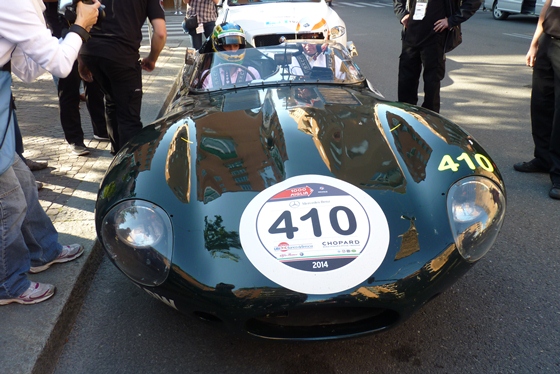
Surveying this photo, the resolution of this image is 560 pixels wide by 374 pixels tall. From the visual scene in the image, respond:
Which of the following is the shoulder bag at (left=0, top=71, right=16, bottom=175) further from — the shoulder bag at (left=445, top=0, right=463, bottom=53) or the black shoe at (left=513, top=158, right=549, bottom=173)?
the shoulder bag at (left=445, top=0, right=463, bottom=53)

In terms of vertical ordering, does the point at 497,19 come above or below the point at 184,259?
below

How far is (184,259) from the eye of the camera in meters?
2.06

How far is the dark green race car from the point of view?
6.50 feet

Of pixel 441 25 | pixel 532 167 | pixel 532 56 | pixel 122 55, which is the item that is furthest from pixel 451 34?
pixel 122 55

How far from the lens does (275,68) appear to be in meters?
3.53

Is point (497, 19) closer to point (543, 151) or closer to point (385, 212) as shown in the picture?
point (543, 151)

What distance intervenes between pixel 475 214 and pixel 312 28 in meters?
5.02

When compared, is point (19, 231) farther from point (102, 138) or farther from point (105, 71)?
point (102, 138)

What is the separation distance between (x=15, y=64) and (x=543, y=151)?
3760 millimetres

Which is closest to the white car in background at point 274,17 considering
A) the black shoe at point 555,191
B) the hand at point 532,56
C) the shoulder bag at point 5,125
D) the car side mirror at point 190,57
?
the car side mirror at point 190,57

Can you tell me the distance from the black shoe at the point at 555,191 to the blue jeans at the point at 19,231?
11.1 ft

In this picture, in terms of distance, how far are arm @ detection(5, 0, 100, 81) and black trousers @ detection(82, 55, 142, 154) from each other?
143 centimetres

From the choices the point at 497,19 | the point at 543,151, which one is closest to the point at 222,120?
the point at 543,151

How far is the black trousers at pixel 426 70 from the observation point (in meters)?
4.86
